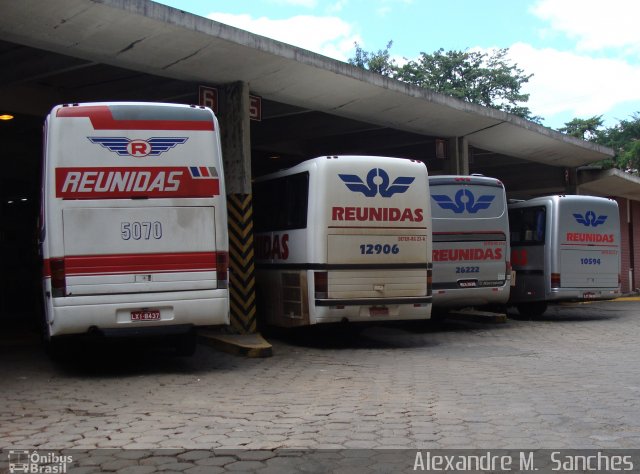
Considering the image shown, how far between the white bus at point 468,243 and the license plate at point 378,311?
287 centimetres

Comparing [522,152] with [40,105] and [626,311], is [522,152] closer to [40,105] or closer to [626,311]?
[626,311]

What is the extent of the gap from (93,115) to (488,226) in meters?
8.70

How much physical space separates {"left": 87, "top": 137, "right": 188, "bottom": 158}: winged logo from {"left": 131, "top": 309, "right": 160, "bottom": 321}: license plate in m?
1.90

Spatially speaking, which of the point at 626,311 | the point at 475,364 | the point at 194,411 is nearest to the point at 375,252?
the point at 475,364

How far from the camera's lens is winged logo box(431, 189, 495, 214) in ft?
47.1

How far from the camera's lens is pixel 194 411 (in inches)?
274

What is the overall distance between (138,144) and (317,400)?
12.6 ft

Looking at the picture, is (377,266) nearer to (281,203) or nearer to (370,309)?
(370,309)

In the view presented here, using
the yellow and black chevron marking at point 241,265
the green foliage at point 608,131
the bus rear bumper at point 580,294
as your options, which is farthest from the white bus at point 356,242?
the green foliage at point 608,131

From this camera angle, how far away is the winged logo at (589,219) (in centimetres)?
1652

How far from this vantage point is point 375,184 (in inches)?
453

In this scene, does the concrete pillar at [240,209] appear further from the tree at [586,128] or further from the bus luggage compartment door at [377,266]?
the tree at [586,128]

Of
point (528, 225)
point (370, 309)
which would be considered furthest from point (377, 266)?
point (528, 225)

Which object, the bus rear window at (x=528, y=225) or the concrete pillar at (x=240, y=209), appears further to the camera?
the bus rear window at (x=528, y=225)
